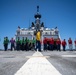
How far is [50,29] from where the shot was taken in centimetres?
15138

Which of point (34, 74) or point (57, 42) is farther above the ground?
point (57, 42)

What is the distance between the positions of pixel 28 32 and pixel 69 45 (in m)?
122

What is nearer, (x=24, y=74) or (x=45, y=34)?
(x=24, y=74)

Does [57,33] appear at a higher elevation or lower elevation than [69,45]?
A: higher

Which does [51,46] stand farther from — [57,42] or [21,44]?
[21,44]

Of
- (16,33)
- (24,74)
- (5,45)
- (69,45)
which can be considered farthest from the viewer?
(16,33)

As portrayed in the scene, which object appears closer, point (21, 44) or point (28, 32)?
point (21, 44)

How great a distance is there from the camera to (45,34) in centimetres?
14538

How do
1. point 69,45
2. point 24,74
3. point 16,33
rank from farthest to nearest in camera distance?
point 16,33
point 69,45
point 24,74

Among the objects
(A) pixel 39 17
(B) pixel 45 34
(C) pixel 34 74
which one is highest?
(A) pixel 39 17

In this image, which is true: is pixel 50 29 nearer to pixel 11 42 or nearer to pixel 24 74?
pixel 11 42

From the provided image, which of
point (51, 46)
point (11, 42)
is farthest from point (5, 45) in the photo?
point (51, 46)

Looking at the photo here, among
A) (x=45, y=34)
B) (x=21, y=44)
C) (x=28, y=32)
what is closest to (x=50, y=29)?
(x=45, y=34)

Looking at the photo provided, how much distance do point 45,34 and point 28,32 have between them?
13.3m
